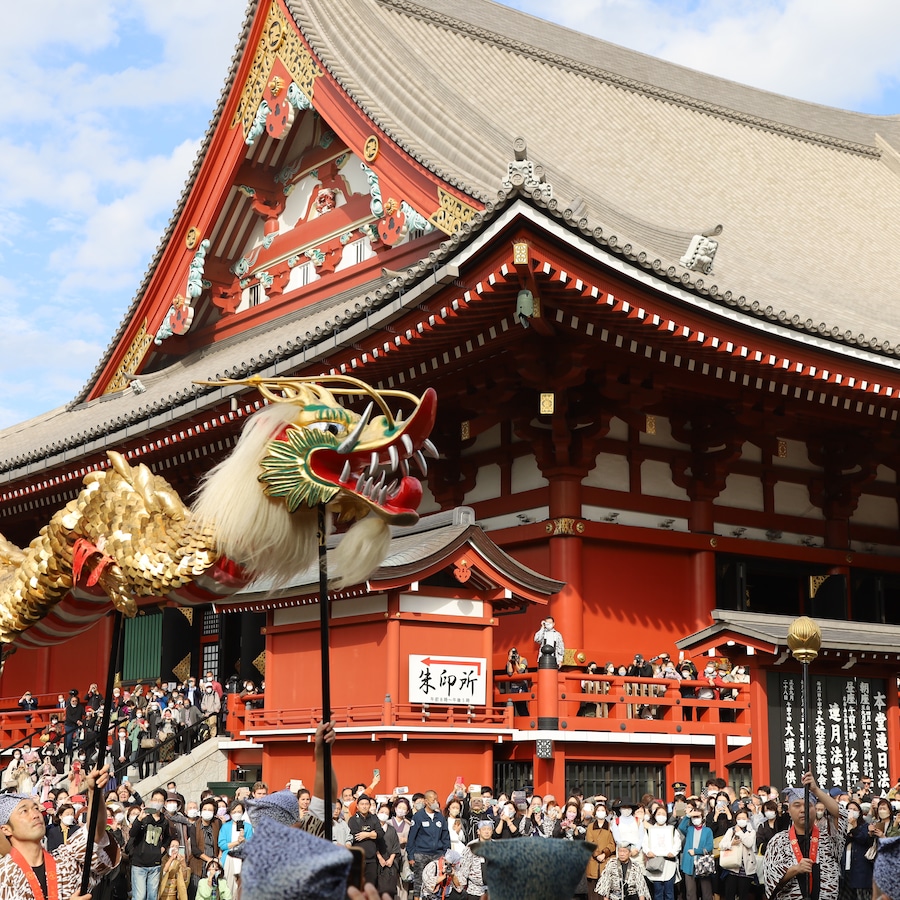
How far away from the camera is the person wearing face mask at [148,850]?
44.5ft

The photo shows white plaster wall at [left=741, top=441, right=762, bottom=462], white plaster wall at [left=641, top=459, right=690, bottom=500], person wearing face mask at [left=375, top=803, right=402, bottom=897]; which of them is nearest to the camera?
person wearing face mask at [left=375, top=803, right=402, bottom=897]

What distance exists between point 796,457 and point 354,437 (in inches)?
543

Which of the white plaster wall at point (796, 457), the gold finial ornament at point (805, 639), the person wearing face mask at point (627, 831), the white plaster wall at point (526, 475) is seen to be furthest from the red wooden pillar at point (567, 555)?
the gold finial ornament at point (805, 639)

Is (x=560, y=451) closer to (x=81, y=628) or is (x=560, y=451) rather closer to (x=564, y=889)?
(x=81, y=628)

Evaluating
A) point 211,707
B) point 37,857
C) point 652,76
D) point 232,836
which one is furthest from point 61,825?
point 652,76

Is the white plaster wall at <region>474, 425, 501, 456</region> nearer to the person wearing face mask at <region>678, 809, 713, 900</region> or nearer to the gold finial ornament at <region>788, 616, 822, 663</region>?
the person wearing face mask at <region>678, 809, 713, 900</region>

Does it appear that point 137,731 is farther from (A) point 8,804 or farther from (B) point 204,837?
(A) point 8,804

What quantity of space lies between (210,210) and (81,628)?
49.9ft

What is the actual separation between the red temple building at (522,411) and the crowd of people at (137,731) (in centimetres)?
110

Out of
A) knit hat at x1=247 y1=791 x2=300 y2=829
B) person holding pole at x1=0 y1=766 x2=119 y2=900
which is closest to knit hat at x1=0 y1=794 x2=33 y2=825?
person holding pole at x1=0 y1=766 x2=119 y2=900

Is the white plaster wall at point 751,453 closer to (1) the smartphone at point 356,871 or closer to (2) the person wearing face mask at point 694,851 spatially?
(2) the person wearing face mask at point 694,851

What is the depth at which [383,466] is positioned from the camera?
19.2 feet

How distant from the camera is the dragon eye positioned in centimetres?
585

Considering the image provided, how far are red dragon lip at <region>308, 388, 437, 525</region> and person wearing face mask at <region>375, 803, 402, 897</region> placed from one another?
284 inches
